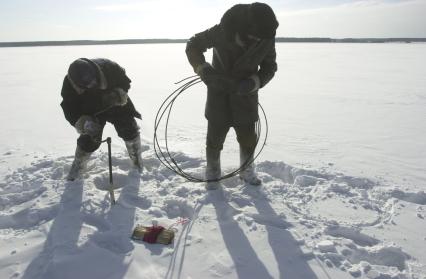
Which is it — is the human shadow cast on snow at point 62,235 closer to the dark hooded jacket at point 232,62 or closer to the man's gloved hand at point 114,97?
the man's gloved hand at point 114,97

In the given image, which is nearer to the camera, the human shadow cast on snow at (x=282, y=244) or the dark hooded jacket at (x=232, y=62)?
the human shadow cast on snow at (x=282, y=244)

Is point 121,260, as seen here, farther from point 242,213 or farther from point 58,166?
point 58,166

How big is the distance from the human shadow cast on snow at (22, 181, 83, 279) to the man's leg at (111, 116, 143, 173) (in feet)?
2.36

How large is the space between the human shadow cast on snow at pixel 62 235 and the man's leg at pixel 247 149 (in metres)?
1.69

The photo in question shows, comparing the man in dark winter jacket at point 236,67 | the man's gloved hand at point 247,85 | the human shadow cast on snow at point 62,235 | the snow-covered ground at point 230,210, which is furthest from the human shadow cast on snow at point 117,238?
the man's gloved hand at point 247,85

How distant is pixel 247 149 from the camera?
3982 millimetres

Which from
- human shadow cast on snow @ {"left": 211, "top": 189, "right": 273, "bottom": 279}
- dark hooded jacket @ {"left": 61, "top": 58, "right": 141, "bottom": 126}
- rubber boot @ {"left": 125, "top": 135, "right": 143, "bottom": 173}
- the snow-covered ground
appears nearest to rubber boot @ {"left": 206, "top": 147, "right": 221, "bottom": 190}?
the snow-covered ground

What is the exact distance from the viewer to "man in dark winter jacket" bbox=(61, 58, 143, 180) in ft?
11.9

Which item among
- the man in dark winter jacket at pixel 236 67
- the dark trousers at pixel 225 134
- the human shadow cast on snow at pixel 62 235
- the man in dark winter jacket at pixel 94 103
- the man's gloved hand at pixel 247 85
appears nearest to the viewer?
the human shadow cast on snow at pixel 62 235

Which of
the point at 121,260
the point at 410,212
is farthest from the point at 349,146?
the point at 121,260

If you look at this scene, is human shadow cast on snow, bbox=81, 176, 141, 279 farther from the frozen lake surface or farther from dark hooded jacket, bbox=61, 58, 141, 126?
the frozen lake surface

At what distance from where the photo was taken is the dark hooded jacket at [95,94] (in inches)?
146

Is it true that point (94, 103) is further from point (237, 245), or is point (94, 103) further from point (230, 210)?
point (237, 245)

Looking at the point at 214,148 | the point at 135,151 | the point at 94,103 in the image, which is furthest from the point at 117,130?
the point at 214,148
